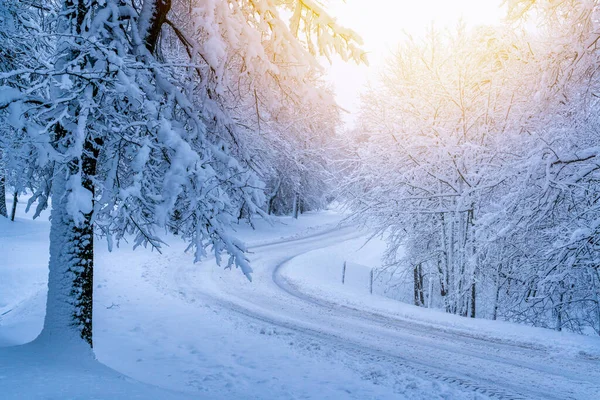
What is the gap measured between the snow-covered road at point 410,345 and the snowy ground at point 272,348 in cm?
3

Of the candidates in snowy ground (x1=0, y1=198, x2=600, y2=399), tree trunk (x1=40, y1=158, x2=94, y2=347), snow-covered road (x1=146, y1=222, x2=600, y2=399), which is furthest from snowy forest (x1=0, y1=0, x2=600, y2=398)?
snow-covered road (x1=146, y1=222, x2=600, y2=399)

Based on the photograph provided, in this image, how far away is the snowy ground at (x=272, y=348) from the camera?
16.8ft

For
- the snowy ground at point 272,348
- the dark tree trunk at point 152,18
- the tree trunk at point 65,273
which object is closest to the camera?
the snowy ground at point 272,348

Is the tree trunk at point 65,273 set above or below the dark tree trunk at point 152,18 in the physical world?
below

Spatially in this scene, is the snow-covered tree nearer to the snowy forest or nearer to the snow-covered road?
the snowy forest

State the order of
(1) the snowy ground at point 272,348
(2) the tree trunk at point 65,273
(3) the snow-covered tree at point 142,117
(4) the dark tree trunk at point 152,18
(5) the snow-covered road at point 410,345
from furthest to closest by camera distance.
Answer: (5) the snow-covered road at point 410,345, (4) the dark tree trunk at point 152,18, (2) the tree trunk at point 65,273, (1) the snowy ground at point 272,348, (3) the snow-covered tree at point 142,117

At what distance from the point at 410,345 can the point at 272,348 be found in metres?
2.93

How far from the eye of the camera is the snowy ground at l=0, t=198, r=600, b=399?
16.8 feet

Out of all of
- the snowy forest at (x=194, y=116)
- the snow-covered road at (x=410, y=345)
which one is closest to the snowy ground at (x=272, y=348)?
the snow-covered road at (x=410, y=345)

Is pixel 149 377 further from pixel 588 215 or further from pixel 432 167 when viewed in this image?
pixel 432 167

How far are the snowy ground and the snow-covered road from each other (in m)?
0.03

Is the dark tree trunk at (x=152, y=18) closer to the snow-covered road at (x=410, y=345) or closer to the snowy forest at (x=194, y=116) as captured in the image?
Answer: the snowy forest at (x=194, y=116)

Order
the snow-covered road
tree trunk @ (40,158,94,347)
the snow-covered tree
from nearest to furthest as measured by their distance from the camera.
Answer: the snow-covered tree < tree trunk @ (40,158,94,347) < the snow-covered road

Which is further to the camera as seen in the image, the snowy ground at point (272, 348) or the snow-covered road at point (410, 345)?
the snow-covered road at point (410, 345)
